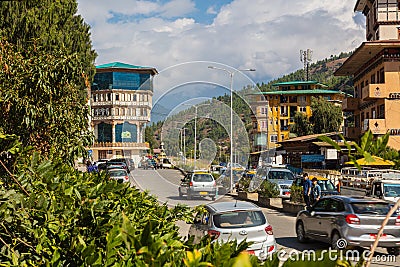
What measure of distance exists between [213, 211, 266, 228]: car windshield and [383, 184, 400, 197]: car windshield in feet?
33.6

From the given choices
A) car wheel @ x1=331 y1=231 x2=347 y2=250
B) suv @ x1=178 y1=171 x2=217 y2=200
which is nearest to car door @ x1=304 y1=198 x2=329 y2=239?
car wheel @ x1=331 y1=231 x2=347 y2=250

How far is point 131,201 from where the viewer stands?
5.54 metres

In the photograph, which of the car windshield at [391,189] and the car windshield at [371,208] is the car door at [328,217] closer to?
the car windshield at [371,208]

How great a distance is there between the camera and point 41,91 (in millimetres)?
7316

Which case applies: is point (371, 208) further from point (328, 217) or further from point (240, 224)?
point (240, 224)

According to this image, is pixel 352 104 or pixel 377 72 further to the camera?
pixel 352 104

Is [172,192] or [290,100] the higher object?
[290,100]

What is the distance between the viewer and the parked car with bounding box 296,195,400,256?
1295cm

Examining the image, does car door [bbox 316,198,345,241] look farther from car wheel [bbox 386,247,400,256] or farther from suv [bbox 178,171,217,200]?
suv [bbox 178,171,217,200]

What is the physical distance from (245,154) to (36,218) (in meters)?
8.65

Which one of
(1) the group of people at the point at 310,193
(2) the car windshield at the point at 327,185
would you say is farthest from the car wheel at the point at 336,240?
(2) the car windshield at the point at 327,185

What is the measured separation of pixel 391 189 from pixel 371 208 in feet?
24.8

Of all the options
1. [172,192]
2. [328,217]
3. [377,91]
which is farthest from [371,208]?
[377,91]

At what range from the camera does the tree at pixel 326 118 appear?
3327 inches
